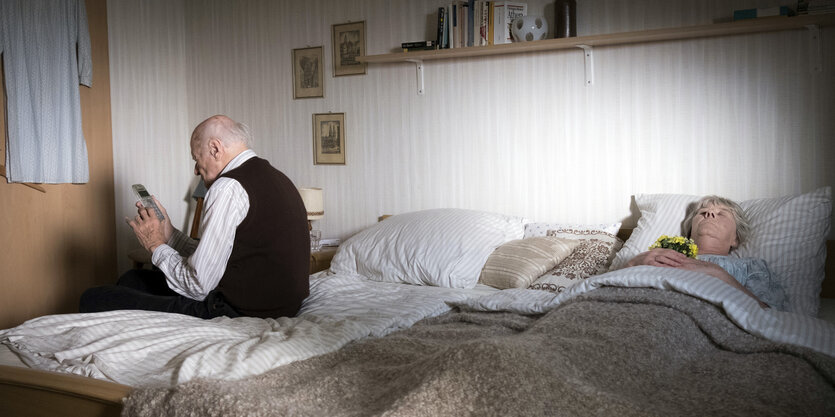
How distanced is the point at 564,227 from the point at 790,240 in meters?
0.91

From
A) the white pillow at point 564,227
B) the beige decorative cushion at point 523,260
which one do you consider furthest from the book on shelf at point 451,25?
the beige decorative cushion at point 523,260

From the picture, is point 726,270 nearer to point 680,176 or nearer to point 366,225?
point 680,176

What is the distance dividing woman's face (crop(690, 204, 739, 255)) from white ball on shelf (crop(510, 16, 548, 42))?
113 centimetres

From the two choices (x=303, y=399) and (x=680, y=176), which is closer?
(x=303, y=399)

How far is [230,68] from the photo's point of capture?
167 inches

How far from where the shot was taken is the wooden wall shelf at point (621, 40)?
2.61m

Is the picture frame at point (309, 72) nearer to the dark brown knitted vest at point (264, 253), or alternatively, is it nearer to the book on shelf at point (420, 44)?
the book on shelf at point (420, 44)

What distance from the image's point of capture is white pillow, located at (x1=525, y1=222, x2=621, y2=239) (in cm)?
297

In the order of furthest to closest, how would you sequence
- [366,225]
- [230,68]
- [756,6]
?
1. [230,68]
2. [366,225]
3. [756,6]

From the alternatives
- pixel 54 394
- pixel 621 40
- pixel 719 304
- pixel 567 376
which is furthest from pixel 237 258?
pixel 621 40

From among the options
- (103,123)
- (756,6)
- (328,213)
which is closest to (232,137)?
(328,213)

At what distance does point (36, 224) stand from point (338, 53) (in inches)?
72.1

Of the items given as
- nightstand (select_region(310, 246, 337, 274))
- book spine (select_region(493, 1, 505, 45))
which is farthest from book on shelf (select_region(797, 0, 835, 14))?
nightstand (select_region(310, 246, 337, 274))

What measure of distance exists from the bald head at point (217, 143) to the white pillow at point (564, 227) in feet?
4.51
